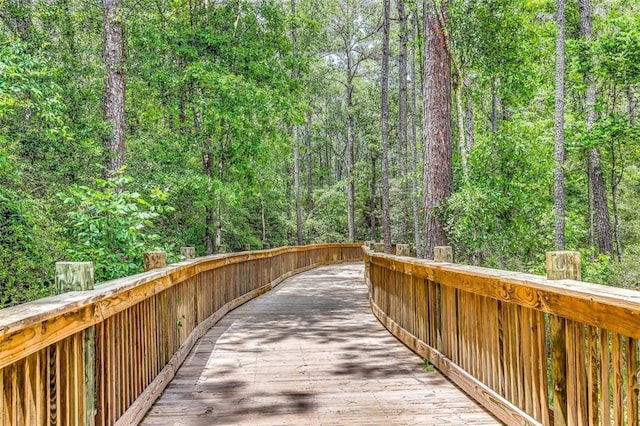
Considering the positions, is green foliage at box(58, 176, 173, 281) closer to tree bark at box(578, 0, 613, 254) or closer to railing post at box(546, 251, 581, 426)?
railing post at box(546, 251, 581, 426)

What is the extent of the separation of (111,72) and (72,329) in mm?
8323

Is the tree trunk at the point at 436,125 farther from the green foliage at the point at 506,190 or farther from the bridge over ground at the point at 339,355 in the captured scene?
the bridge over ground at the point at 339,355

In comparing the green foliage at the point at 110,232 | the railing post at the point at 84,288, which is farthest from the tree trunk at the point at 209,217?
the railing post at the point at 84,288

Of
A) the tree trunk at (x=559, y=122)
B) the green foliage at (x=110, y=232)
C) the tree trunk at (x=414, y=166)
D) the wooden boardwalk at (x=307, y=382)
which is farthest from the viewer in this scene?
the tree trunk at (x=414, y=166)

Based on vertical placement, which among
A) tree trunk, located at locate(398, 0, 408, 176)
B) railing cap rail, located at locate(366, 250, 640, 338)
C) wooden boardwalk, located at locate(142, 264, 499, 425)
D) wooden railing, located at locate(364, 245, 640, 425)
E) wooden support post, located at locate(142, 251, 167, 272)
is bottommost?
wooden boardwalk, located at locate(142, 264, 499, 425)

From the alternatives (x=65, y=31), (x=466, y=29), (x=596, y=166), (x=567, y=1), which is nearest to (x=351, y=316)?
(x=466, y=29)

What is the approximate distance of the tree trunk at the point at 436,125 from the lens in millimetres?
7940

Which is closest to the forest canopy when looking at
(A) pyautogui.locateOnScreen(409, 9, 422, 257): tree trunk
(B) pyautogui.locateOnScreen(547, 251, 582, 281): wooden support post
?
(A) pyautogui.locateOnScreen(409, 9, 422, 257): tree trunk

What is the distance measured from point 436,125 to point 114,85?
6.13 meters

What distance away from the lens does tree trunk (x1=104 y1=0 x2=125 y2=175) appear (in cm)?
941

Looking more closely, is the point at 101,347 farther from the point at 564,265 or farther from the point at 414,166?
the point at 414,166

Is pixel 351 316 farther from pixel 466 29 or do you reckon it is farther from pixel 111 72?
pixel 111 72

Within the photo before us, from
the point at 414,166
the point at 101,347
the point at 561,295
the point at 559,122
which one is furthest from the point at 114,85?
the point at 414,166

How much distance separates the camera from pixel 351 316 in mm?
8297
